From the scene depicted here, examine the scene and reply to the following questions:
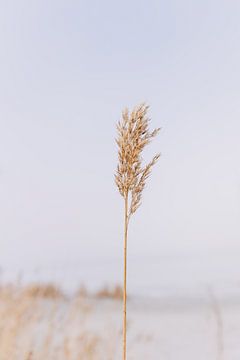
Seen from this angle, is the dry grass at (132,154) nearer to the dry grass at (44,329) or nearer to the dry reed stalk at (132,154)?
the dry reed stalk at (132,154)

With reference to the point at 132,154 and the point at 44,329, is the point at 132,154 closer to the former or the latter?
the point at 132,154

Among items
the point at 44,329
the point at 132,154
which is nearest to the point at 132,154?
the point at 132,154

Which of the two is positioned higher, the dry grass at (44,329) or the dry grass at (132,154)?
the dry grass at (132,154)

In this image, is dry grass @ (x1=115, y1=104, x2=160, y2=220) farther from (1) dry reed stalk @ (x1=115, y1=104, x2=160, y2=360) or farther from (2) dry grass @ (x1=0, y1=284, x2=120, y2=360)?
Answer: (2) dry grass @ (x1=0, y1=284, x2=120, y2=360)

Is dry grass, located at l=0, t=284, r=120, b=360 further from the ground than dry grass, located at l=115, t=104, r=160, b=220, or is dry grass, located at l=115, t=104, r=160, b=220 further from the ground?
dry grass, located at l=115, t=104, r=160, b=220

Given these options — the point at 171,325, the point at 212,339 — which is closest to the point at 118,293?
the point at 171,325

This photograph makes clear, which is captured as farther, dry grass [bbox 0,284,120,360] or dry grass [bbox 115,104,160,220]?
dry grass [bbox 0,284,120,360]

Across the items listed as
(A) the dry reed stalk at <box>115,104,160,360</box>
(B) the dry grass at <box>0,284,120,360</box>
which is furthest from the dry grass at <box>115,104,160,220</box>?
(B) the dry grass at <box>0,284,120,360</box>

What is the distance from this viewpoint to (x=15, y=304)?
5.23 metres

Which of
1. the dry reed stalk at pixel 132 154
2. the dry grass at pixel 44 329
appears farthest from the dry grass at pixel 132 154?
the dry grass at pixel 44 329

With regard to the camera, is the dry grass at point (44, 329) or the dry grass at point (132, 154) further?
the dry grass at point (44, 329)

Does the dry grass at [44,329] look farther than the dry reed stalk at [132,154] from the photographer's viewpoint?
Yes

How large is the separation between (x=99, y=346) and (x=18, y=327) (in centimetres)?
88

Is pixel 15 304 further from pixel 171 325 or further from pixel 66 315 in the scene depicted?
pixel 171 325
